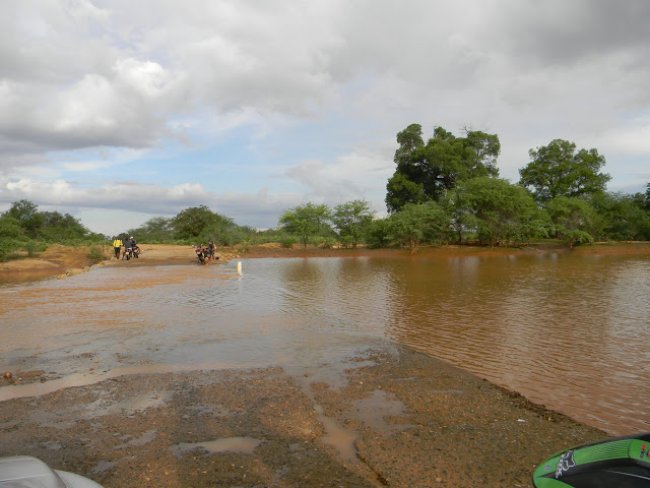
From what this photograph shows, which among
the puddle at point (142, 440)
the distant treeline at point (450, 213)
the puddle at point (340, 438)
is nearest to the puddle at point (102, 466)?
the puddle at point (142, 440)

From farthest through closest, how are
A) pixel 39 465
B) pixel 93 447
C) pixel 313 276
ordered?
pixel 313 276 → pixel 93 447 → pixel 39 465

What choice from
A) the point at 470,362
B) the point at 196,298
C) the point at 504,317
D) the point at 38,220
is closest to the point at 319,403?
the point at 470,362

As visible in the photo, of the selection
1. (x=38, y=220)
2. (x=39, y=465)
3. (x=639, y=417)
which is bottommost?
(x=639, y=417)

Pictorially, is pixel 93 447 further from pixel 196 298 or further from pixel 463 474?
pixel 196 298

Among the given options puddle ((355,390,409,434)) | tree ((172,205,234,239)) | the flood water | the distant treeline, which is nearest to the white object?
puddle ((355,390,409,434))

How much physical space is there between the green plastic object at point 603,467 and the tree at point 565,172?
6107 centimetres

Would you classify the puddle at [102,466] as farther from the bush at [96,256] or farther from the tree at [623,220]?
the tree at [623,220]

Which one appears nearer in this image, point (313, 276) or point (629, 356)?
point (629, 356)

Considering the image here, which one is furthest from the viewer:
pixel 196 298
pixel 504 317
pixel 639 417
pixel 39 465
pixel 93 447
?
pixel 196 298

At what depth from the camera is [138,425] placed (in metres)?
5.28

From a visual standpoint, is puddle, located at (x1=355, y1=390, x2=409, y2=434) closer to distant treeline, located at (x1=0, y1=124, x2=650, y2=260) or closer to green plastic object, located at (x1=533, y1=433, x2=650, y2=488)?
green plastic object, located at (x1=533, y1=433, x2=650, y2=488)

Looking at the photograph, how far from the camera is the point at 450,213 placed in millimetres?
41375

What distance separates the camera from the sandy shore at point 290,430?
412cm

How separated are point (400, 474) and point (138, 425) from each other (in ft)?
9.77
